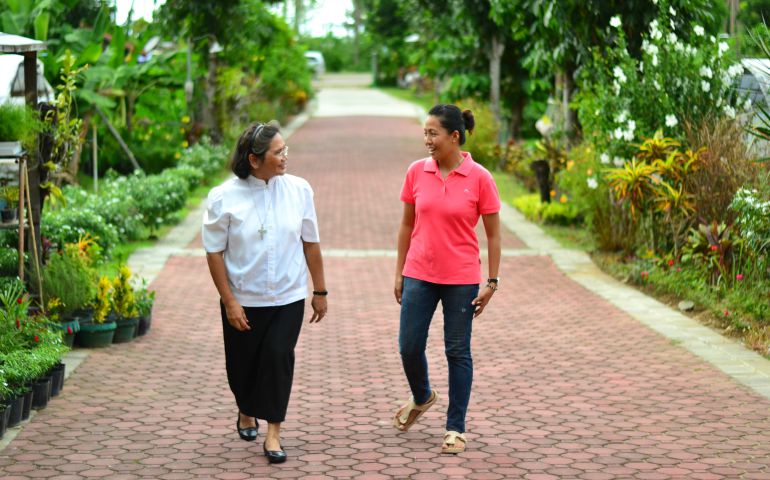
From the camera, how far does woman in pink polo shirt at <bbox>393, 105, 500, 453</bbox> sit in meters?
5.95

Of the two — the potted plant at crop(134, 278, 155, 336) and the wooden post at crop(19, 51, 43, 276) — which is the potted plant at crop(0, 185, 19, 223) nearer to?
the wooden post at crop(19, 51, 43, 276)

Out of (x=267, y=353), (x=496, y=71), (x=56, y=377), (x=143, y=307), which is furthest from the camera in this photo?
(x=496, y=71)

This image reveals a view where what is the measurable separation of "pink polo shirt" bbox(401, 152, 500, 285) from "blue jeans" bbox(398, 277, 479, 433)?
69 millimetres

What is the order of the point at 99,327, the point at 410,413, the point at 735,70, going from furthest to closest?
the point at 735,70 → the point at 99,327 → the point at 410,413

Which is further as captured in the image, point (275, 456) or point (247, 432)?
point (247, 432)

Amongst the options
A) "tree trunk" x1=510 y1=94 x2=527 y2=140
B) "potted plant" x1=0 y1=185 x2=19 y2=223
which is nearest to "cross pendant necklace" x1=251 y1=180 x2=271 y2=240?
"potted plant" x1=0 y1=185 x2=19 y2=223

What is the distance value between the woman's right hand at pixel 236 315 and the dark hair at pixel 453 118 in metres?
1.32

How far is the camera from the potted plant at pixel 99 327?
888 centimetres

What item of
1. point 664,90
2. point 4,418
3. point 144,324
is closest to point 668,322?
point 664,90

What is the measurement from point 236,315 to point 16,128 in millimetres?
3147

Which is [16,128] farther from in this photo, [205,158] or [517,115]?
[517,115]

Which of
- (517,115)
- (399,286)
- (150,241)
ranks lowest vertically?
(150,241)

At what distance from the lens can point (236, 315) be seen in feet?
19.1

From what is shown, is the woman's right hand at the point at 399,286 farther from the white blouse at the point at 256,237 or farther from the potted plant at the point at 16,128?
the potted plant at the point at 16,128
